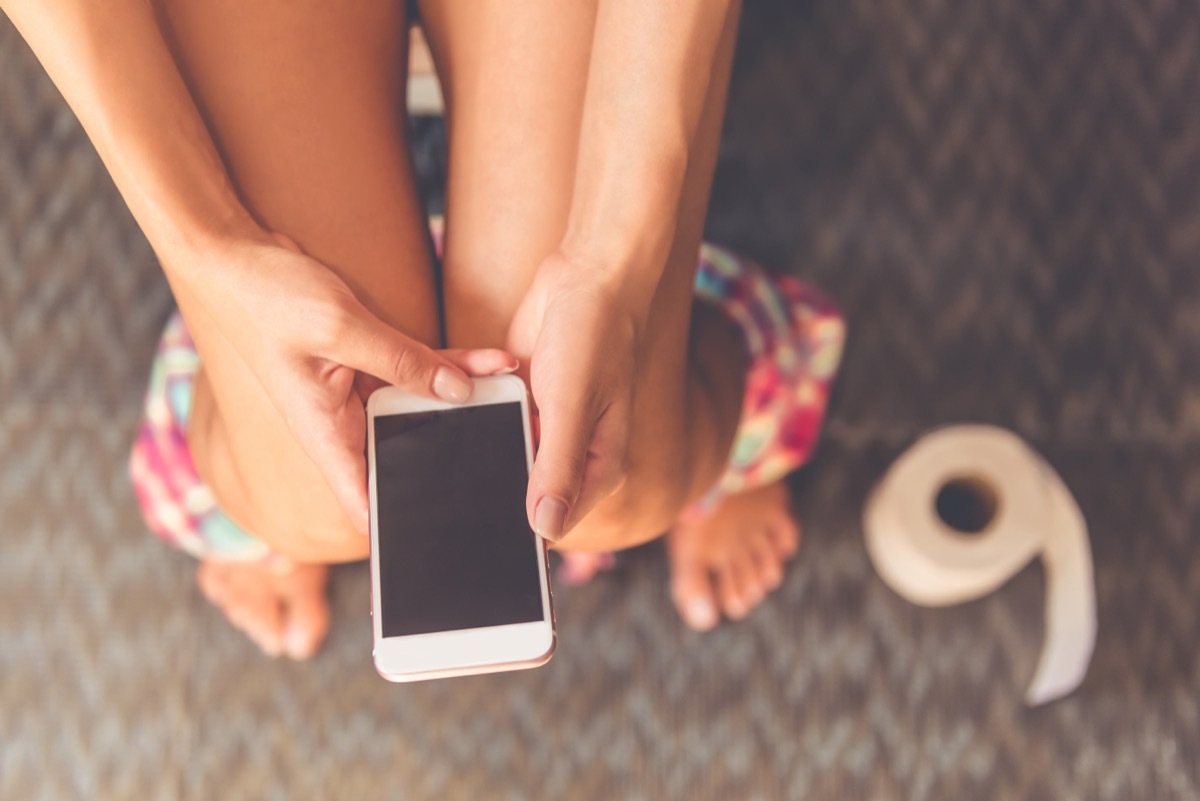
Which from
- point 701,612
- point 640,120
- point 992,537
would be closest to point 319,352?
point 640,120

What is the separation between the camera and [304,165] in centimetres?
64

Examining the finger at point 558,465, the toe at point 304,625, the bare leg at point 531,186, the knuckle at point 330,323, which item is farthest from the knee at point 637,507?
the toe at point 304,625

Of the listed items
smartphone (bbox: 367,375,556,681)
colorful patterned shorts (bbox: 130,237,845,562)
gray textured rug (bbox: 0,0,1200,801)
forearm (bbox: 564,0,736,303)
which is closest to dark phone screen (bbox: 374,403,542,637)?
smartphone (bbox: 367,375,556,681)

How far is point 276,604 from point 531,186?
0.51 metres

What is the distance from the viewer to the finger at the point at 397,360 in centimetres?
57

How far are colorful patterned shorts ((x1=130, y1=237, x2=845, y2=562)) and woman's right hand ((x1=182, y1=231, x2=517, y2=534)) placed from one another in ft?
0.85

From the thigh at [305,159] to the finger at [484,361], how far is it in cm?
7

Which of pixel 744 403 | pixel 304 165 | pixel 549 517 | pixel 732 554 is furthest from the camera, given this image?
pixel 732 554

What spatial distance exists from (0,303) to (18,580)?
0.28m

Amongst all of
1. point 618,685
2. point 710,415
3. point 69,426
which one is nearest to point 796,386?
point 710,415

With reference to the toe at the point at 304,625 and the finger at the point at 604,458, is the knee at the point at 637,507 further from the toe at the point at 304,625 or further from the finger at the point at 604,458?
the toe at the point at 304,625

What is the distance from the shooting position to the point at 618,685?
937mm

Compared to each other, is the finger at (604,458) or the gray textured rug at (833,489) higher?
the finger at (604,458)

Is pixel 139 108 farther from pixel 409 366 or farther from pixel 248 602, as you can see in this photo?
pixel 248 602
